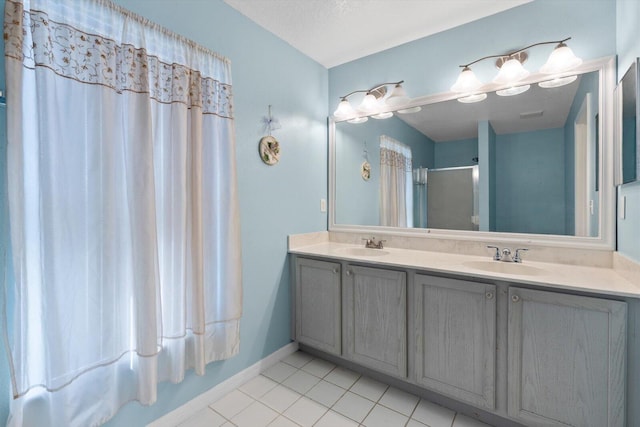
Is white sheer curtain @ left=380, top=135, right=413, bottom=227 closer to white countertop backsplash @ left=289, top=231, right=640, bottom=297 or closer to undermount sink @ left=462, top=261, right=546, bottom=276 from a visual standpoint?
white countertop backsplash @ left=289, top=231, right=640, bottom=297

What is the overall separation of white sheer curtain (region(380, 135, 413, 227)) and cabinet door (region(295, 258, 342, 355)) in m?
0.71

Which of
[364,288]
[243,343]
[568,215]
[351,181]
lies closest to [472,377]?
[364,288]

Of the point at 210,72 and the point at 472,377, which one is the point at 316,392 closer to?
the point at 472,377

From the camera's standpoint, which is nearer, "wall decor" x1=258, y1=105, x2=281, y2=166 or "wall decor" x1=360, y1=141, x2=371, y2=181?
"wall decor" x1=258, y1=105, x2=281, y2=166

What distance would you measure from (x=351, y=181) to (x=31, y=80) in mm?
2088

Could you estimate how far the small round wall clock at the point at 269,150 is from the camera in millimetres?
2004

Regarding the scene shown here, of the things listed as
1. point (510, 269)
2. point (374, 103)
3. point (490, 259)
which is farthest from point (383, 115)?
point (510, 269)

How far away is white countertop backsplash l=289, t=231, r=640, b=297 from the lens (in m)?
1.26

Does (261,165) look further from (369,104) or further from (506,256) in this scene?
(506,256)

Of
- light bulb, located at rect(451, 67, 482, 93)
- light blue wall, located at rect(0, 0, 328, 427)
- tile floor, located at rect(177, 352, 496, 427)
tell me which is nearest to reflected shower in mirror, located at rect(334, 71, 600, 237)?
light bulb, located at rect(451, 67, 482, 93)

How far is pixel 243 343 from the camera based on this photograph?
6.25ft

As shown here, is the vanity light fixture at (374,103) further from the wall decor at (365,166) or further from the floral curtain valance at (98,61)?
the floral curtain valance at (98,61)

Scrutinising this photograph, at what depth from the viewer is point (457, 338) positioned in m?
1.53

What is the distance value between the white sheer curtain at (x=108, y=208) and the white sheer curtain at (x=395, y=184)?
1337 mm
